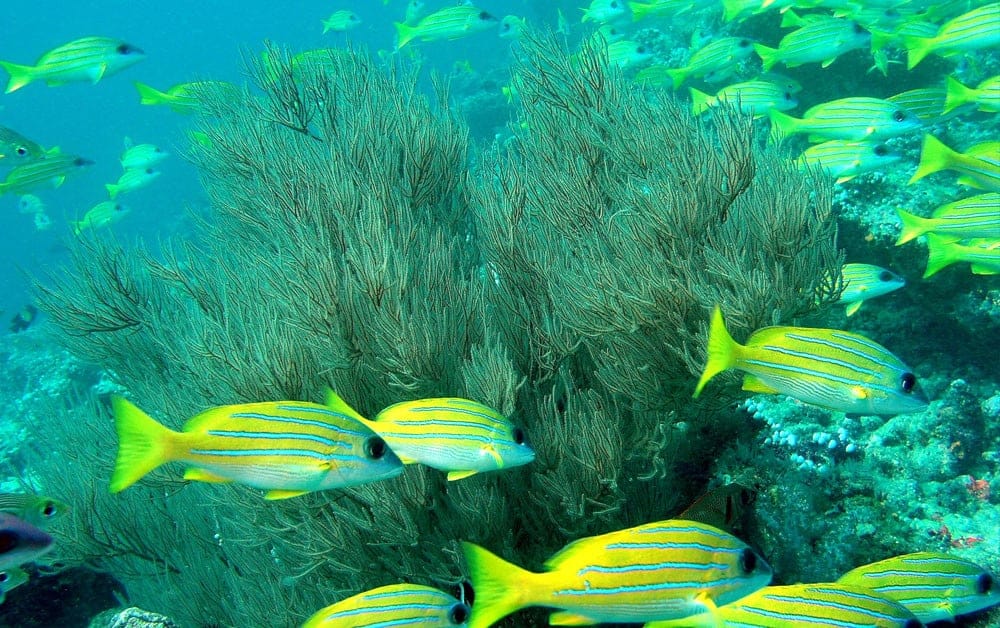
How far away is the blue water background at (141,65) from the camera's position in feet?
135

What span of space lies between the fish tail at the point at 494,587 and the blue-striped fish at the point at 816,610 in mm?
686

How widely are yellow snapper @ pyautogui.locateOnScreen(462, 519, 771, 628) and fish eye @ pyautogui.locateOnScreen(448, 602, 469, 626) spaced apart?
1.33ft

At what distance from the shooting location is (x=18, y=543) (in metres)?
2.32

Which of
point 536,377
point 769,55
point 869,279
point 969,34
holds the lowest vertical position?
point 869,279

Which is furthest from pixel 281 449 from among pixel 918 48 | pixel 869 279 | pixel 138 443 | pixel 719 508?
pixel 918 48

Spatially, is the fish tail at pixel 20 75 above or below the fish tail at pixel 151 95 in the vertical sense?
above

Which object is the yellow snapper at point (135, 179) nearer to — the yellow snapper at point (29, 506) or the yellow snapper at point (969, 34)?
the yellow snapper at point (29, 506)

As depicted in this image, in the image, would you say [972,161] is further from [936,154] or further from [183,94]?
[183,94]

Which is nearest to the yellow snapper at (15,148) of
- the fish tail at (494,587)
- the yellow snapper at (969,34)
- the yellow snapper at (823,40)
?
the fish tail at (494,587)

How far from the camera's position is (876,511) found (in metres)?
3.77

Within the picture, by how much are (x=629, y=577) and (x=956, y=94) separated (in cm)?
654

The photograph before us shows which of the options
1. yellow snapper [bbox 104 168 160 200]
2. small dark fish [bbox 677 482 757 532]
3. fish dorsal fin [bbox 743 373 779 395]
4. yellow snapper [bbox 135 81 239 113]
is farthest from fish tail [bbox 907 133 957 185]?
yellow snapper [bbox 104 168 160 200]

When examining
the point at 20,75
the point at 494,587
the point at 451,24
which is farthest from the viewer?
the point at 451,24

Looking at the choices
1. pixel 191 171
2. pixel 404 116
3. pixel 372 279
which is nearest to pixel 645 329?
pixel 372 279
